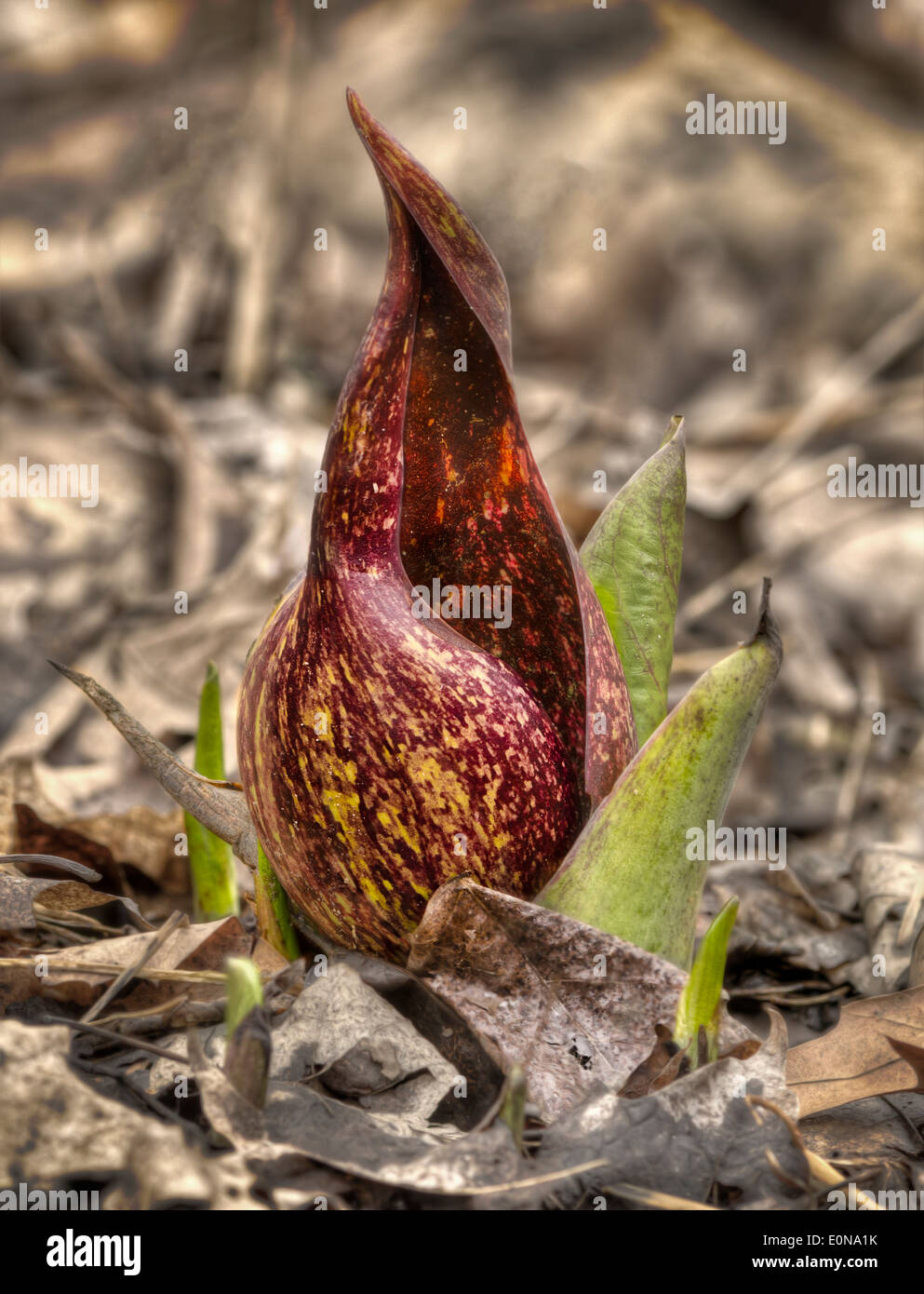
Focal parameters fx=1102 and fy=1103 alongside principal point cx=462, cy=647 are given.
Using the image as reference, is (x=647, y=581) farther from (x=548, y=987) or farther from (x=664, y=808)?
(x=548, y=987)

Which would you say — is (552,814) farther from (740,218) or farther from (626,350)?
(740,218)

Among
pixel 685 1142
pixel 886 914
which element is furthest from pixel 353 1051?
pixel 886 914

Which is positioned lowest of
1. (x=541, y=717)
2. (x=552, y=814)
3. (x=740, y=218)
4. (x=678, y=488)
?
(x=552, y=814)

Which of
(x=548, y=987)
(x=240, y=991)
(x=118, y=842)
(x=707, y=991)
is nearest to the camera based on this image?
(x=240, y=991)

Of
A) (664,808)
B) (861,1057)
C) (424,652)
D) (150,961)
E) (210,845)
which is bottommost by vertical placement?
(861,1057)

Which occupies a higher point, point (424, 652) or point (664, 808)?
point (424, 652)

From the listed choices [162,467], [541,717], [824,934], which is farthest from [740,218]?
[541,717]
